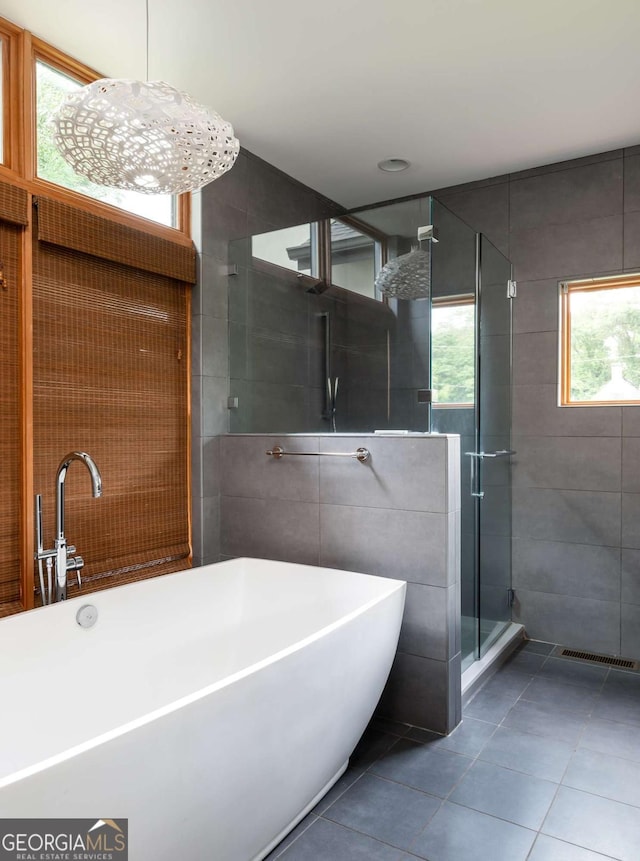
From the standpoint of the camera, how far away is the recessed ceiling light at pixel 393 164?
3.34m

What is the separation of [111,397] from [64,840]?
175 centimetres

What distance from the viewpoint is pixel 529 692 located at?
9.21 feet

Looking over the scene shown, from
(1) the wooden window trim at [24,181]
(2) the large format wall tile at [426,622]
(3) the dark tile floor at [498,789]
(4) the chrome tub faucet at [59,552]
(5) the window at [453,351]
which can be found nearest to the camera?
(3) the dark tile floor at [498,789]

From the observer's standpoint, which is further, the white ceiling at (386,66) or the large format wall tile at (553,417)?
the large format wall tile at (553,417)

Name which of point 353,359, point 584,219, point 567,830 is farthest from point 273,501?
point 584,219

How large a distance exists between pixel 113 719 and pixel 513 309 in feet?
9.36

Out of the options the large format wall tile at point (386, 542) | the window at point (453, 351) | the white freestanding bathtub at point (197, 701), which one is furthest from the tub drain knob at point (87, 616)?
the window at point (453, 351)

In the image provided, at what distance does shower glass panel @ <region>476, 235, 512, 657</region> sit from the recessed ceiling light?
0.74m

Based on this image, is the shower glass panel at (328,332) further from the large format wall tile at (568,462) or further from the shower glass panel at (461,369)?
the large format wall tile at (568,462)

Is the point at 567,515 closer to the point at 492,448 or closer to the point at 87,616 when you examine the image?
the point at 492,448

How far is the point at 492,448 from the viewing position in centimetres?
309

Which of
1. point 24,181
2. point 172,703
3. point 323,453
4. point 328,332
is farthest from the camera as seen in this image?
point 328,332

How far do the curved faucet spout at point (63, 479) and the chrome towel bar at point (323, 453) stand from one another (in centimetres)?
91

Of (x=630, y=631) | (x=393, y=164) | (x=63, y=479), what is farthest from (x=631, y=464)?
(x=63, y=479)
